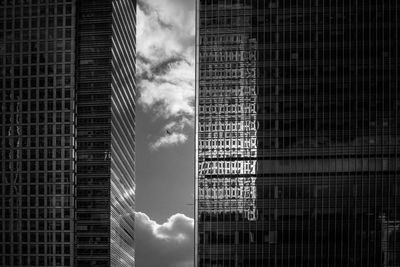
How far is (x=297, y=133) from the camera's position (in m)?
164

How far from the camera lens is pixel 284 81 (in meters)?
165

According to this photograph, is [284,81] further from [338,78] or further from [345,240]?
[345,240]

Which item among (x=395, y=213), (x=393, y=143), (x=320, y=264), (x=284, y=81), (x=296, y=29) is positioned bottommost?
(x=320, y=264)

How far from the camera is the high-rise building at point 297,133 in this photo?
524ft

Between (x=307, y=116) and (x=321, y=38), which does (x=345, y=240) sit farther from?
(x=321, y=38)

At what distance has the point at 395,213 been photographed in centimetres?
Result: 16038

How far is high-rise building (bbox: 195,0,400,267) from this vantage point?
160 m

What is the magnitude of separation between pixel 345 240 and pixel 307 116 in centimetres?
2657

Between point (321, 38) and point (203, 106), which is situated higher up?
point (321, 38)

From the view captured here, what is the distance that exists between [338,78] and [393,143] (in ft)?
57.6

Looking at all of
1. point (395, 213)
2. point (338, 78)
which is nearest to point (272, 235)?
point (395, 213)

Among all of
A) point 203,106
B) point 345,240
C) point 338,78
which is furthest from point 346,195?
point 203,106

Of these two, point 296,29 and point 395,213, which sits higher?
point 296,29

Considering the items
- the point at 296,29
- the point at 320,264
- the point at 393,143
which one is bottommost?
the point at 320,264
